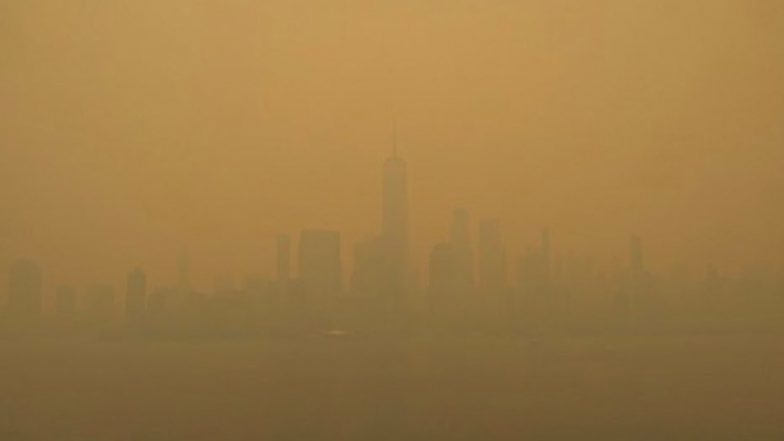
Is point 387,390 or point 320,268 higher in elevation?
point 320,268

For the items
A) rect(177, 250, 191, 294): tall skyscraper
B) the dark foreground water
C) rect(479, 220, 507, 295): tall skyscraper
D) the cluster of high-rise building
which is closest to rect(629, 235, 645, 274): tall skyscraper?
the cluster of high-rise building

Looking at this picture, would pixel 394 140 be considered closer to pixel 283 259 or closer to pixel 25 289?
pixel 283 259

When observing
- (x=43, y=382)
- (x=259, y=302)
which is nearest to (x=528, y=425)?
(x=259, y=302)

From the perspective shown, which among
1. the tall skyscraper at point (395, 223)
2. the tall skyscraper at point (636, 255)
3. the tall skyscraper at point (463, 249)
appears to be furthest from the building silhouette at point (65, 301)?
the tall skyscraper at point (636, 255)

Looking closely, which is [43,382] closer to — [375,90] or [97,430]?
[97,430]

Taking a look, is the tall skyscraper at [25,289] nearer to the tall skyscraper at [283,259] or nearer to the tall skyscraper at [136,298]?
the tall skyscraper at [136,298]

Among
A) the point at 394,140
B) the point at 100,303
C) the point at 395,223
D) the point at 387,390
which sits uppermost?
the point at 394,140

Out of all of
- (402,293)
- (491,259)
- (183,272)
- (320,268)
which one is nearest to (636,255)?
(491,259)
